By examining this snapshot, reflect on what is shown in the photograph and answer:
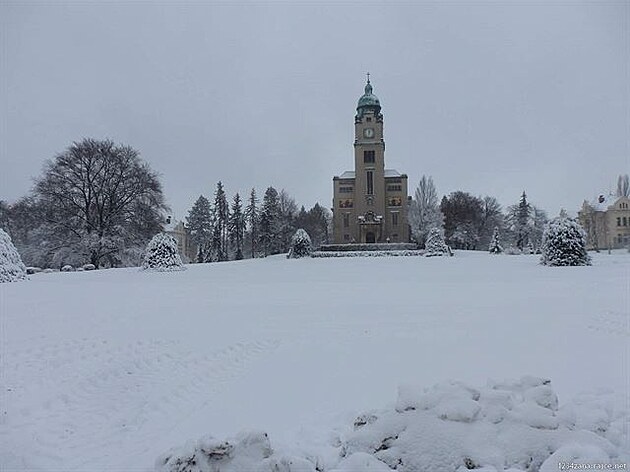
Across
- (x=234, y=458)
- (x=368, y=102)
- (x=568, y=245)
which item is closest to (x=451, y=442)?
(x=234, y=458)

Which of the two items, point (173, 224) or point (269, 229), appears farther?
point (173, 224)

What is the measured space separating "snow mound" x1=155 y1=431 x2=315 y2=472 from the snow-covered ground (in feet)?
1.56

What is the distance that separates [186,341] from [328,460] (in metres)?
5.12

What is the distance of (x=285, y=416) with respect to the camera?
5441mm

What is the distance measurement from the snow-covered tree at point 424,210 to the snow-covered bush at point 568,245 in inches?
1463

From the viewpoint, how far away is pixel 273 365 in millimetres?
7219

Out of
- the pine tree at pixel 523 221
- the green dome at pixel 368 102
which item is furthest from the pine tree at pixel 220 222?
the pine tree at pixel 523 221

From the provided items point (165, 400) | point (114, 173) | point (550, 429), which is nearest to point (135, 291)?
point (165, 400)

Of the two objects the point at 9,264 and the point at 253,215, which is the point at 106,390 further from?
the point at 253,215

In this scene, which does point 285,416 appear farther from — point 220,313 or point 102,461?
A: point 220,313

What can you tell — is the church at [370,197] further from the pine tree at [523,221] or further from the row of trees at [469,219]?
the pine tree at [523,221]

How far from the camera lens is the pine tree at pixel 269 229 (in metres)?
58.7

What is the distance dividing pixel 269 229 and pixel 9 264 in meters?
40.1

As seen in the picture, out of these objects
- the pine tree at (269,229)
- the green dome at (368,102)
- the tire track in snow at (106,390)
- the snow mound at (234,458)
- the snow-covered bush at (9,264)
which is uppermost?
Answer: the green dome at (368,102)
